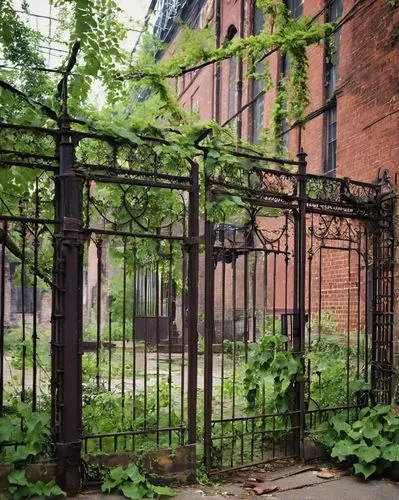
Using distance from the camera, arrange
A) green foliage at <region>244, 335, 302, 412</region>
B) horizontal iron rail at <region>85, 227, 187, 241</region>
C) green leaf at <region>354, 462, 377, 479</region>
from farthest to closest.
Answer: green foliage at <region>244, 335, 302, 412</region> < green leaf at <region>354, 462, 377, 479</region> < horizontal iron rail at <region>85, 227, 187, 241</region>

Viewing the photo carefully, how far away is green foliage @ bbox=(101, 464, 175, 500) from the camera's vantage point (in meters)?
4.67

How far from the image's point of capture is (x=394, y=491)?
5.22 meters

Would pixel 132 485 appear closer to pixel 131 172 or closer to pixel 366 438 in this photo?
pixel 366 438

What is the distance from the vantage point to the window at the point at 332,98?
11.5 m

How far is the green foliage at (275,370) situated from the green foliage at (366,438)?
580 millimetres

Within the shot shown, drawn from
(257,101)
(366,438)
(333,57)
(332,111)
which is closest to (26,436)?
(366,438)

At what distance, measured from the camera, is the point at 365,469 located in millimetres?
5508

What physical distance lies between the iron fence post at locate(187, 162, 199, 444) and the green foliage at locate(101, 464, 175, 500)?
0.60 m

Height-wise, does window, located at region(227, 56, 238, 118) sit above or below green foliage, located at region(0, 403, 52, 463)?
above

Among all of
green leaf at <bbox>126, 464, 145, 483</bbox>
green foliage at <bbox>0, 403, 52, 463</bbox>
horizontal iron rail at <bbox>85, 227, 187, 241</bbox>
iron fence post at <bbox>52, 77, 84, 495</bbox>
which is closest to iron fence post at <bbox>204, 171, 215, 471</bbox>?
horizontal iron rail at <bbox>85, 227, 187, 241</bbox>

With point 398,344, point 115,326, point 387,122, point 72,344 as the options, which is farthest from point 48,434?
point 115,326

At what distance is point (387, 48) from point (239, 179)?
360cm

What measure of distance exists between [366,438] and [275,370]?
117cm

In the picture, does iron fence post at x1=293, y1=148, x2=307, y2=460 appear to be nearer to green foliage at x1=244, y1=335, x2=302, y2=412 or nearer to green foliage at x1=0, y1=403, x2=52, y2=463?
green foliage at x1=244, y1=335, x2=302, y2=412
